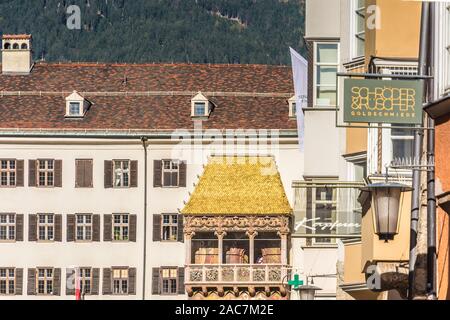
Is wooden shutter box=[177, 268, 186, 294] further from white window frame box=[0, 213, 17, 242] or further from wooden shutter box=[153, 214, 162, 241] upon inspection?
white window frame box=[0, 213, 17, 242]

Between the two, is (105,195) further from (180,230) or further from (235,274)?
(235,274)

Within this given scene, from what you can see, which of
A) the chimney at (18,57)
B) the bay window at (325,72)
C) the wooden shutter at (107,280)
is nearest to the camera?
the bay window at (325,72)

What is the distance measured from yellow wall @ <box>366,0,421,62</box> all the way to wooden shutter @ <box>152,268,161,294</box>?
49907 millimetres

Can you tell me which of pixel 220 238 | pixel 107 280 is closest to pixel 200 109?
pixel 220 238

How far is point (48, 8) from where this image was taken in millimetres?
149875

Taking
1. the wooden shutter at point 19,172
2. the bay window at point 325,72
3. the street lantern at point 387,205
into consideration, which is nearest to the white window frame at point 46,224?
the wooden shutter at point 19,172

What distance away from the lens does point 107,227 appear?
77.9 meters

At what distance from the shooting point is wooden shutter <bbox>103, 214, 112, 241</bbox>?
7775 centimetres

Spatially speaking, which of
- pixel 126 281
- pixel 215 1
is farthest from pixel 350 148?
pixel 215 1

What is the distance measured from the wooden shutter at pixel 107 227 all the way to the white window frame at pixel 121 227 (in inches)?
6.4

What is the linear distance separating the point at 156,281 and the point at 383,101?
59045 millimetres

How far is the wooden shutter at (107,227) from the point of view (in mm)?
77750

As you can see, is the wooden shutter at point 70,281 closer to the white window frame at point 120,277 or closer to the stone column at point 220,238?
the white window frame at point 120,277

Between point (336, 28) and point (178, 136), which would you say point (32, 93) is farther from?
point (336, 28)
